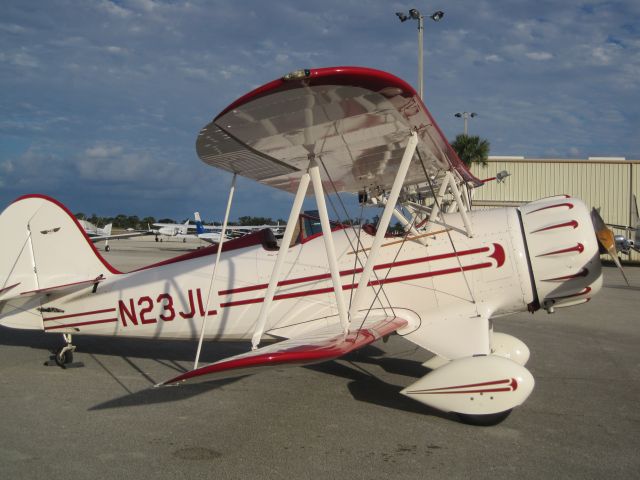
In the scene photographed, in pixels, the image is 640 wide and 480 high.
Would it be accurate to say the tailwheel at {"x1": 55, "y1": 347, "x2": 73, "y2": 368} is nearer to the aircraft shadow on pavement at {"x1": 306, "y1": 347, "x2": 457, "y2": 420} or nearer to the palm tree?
→ the aircraft shadow on pavement at {"x1": 306, "y1": 347, "x2": 457, "y2": 420}

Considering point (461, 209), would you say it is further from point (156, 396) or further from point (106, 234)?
point (106, 234)

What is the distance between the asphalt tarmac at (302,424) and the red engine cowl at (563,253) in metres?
1.10

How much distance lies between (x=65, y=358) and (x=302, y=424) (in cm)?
369

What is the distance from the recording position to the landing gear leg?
23.0ft

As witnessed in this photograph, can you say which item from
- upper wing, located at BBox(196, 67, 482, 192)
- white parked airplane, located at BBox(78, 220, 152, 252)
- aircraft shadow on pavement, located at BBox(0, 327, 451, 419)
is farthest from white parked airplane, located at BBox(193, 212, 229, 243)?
upper wing, located at BBox(196, 67, 482, 192)

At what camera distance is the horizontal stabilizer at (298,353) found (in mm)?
3717

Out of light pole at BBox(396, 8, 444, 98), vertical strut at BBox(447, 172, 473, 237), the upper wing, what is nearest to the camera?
the upper wing

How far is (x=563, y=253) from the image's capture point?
565 centimetres

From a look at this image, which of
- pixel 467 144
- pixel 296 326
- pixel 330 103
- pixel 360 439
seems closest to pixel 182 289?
pixel 296 326

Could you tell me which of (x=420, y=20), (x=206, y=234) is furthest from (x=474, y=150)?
(x=206, y=234)

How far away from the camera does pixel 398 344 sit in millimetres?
8602

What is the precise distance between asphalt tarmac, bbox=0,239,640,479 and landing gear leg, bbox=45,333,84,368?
119mm

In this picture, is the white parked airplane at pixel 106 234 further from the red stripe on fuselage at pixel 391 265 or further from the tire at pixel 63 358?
the red stripe on fuselage at pixel 391 265

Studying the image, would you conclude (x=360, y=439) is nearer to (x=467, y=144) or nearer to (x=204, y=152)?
(x=204, y=152)
